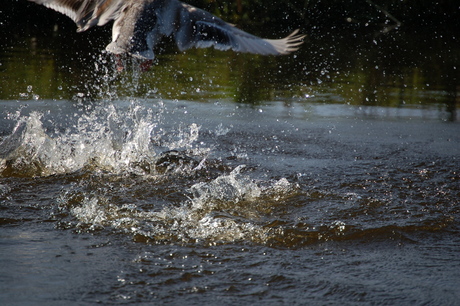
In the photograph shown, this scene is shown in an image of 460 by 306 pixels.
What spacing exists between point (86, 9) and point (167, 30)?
0.87 m

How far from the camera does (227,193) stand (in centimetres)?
359

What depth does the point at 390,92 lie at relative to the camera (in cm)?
751

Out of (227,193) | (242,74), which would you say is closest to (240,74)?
(242,74)

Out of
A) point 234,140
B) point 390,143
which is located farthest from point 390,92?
point 234,140

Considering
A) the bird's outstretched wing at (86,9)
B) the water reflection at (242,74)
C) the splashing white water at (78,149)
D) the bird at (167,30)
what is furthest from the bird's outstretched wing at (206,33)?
the water reflection at (242,74)

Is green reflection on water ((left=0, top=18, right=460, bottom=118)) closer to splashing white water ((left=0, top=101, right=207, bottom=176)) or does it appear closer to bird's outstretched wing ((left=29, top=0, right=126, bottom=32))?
bird's outstretched wing ((left=29, top=0, right=126, bottom=32))

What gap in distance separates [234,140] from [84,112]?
5.39ft

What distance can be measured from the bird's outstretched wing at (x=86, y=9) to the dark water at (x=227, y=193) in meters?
0.78

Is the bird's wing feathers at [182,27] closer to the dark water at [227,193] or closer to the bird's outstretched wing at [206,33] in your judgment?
the bird's outstretched wing at [206,33]

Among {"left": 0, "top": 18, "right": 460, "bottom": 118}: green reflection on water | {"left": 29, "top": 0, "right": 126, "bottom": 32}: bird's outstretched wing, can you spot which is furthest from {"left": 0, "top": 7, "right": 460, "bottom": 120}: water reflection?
{"left": 29, "top": 0, "right": 126, "bottom": 32}: bird's outstretched wing

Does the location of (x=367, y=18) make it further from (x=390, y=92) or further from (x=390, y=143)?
(x=390, y=143)

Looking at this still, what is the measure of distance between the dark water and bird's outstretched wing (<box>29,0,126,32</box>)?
0.78 m

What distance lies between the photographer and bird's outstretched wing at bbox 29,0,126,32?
15.9 feet

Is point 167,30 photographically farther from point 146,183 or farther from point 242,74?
point 242,74
